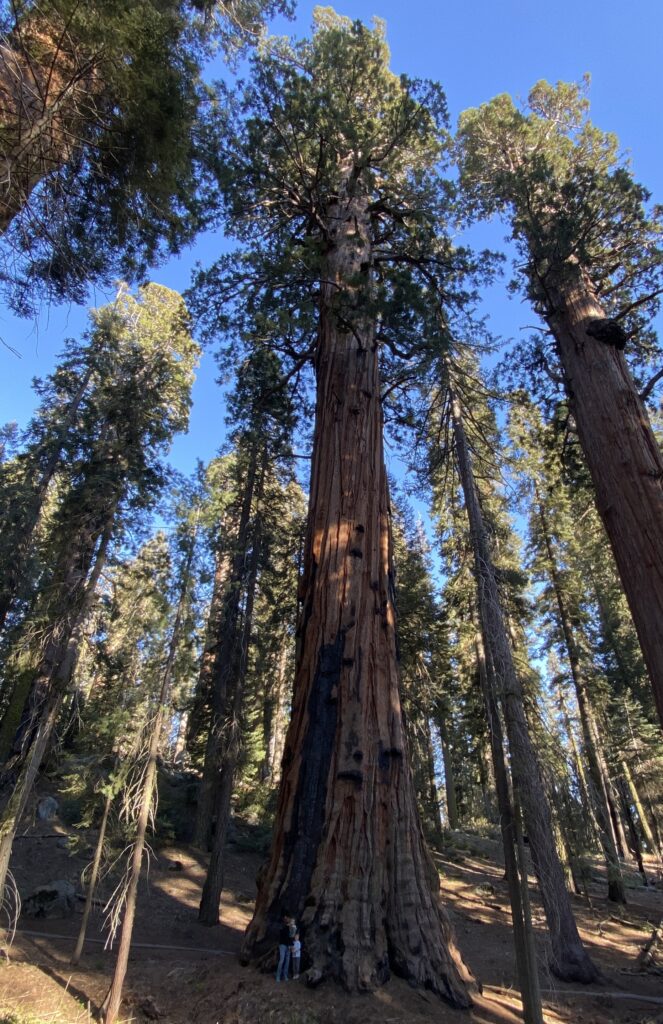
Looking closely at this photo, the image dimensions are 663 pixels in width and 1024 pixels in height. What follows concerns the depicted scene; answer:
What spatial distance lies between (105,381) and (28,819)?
1182 cm

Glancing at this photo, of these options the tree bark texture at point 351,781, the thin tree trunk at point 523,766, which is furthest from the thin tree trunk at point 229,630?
the tree bark texture at point 351,781

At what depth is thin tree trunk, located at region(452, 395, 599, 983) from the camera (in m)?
6.32

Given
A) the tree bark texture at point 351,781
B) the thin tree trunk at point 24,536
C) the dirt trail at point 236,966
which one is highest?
the thin tree trunk at point 24,536

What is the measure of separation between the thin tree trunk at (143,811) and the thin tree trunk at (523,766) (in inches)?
163

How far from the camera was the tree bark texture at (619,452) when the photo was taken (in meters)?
5.25

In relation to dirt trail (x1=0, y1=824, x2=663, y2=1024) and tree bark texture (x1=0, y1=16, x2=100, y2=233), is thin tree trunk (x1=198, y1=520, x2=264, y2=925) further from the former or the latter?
tree bark texture (x1=0, y1=16, x2=100, y2=233)

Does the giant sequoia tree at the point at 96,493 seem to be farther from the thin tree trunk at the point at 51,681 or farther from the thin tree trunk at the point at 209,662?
the thin tree trunk at the point at 209,662

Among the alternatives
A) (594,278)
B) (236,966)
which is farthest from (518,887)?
(594,278)

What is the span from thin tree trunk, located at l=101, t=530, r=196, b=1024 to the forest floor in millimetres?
212

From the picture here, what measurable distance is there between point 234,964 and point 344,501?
475 centimetres

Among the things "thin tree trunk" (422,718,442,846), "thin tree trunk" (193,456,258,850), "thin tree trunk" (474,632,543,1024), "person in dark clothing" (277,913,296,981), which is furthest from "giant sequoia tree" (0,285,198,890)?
"thin tree trunk" (422,718,442,846)

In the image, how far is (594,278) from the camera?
8.16 m

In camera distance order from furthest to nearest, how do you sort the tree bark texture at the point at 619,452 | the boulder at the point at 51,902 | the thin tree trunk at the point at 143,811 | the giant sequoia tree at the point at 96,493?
the giant sequoia tree at the point at 96,493, the boulder at the point at 51,902, the tree bark texture at the point at 619,452, the thin tree trunk at the point at 143,811

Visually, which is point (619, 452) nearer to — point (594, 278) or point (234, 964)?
point (594, 278)
